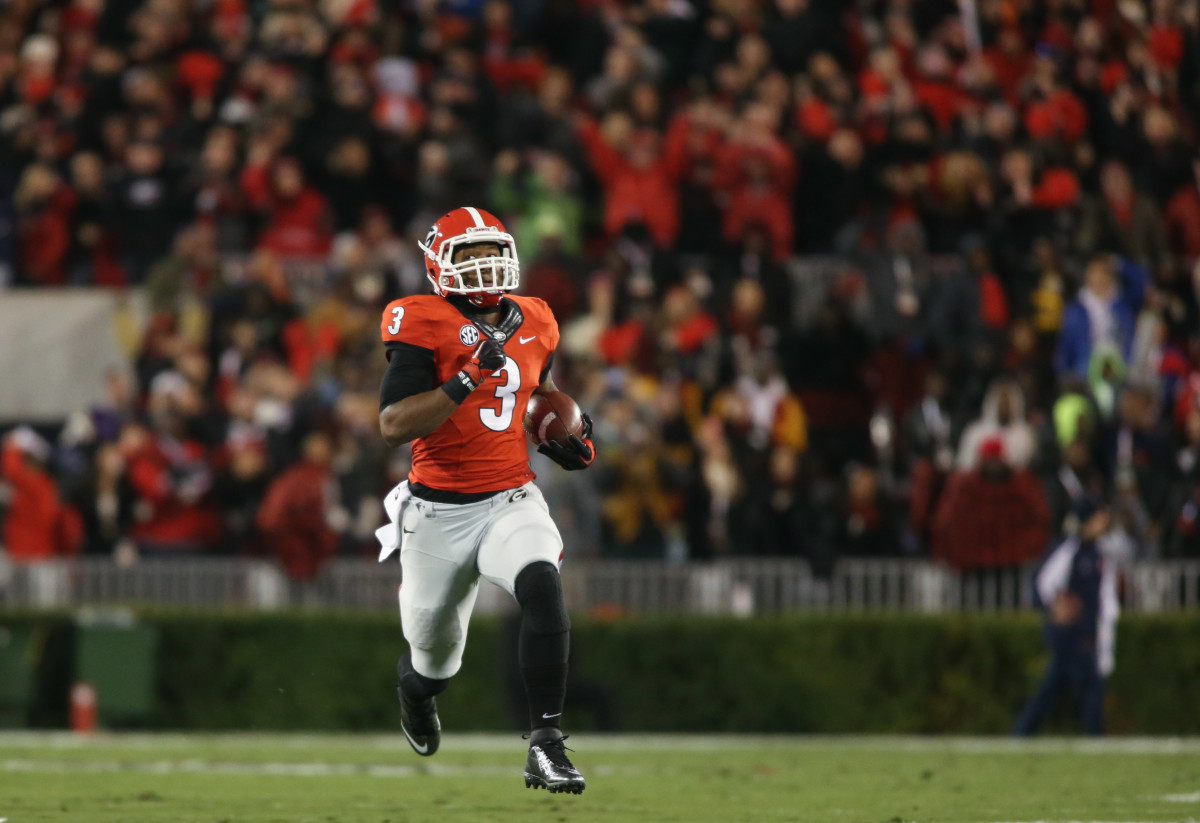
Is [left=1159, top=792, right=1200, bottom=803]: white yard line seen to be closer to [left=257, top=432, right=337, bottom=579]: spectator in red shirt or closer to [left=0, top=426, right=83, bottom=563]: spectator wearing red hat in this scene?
[left=257, top=432, right=337, bottom=579]: spectator in red shirt

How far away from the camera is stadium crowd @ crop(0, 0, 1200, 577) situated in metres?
14.4

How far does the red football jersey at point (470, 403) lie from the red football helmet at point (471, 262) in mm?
100

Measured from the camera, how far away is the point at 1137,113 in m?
16.2

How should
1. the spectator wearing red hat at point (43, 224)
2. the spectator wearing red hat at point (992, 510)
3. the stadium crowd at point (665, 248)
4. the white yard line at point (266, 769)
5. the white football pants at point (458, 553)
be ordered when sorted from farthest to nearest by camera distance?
1. the spectator wearing red hat at point (43, 224)
2. the stadium crowd at point (665, 248)
3. the spectator wearing red hat at point (992, 510)
4. the white yard line at point (266, 769)
5. the white football pants at point (458, 553)

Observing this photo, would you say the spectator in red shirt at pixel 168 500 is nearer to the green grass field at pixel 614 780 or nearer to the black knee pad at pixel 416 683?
the green grass field at pixel 614 780

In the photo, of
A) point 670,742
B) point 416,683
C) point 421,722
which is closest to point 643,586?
point 670,742

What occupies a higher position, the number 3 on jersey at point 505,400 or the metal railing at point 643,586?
the number 3 on jersey at point 505,400

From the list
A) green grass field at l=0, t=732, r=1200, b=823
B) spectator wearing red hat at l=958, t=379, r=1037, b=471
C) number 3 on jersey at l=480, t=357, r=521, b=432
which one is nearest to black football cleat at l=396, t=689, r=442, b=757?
green grass field at l=0, t=732, r=1200, b=823

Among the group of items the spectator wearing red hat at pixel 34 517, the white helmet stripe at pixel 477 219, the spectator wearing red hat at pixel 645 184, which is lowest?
the spectator wearing red hat at pixel 34 517

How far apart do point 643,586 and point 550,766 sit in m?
7.58

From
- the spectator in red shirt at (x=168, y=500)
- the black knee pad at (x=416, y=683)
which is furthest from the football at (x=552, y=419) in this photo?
the spectator in red shirt at (x=168, y=500)

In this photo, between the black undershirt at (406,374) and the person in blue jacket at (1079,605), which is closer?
the black undershirt at (406,374)

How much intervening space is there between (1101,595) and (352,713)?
548 cm

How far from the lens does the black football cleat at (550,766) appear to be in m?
6.94
